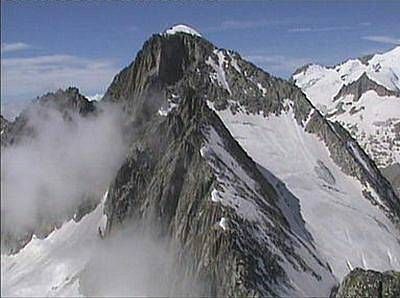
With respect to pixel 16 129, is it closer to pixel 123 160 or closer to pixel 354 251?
pixel 123 160

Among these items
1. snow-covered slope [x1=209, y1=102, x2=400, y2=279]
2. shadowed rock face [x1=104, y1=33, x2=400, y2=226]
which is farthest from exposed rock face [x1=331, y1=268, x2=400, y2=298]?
shadowed rock face [x1=104, y1=33, x2=400, y2=226]

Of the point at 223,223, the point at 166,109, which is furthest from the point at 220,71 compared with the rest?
the point at 223,223

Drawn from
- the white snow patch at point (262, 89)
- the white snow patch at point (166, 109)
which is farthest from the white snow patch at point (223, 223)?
the white snow patch at point (262, 89)

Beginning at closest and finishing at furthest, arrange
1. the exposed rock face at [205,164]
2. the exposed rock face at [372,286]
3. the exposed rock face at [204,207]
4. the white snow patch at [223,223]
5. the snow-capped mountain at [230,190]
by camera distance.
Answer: the exposed rock face at [372,286], the exposed rock face at [204,207], the exposed rock face at [205,164], the snow-capped mountain at [230,190], the white snow patch at [223,223]

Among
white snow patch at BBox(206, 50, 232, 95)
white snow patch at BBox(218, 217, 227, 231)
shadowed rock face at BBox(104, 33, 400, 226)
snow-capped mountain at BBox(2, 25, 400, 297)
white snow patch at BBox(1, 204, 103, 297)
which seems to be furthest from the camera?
white snow patch at BBox(206, 50, 232, 95)

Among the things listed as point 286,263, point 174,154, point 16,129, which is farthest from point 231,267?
point 16,129

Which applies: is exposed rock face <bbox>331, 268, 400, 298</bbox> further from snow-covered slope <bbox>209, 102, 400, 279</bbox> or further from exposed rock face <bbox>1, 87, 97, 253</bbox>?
snow-covered slope <bbox>209, 102, 400, 279</bbox>

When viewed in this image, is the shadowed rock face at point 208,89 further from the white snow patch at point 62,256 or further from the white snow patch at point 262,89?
the white snow patch at point 62,256

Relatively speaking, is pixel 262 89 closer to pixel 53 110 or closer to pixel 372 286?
pixel 53 110
